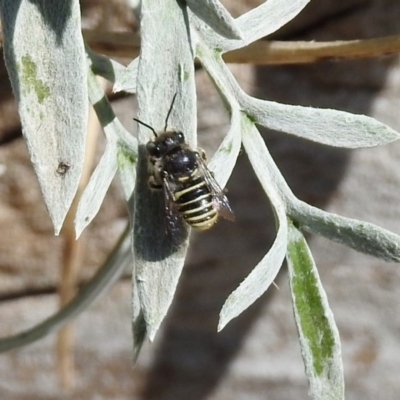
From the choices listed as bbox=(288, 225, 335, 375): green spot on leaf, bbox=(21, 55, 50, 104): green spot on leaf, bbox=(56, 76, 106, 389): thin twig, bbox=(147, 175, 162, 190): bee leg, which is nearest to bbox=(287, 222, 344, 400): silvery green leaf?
bbox=(288, 225, 335, 375): green spot on leaf

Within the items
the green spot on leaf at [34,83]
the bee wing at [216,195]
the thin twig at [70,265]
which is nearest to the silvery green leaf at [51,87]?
the green spot on leaf at [34,83]

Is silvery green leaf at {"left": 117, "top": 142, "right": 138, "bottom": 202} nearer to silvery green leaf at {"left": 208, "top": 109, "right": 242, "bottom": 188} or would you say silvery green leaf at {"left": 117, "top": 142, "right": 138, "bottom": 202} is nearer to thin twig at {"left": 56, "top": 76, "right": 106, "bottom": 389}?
silvery green leaf at {"left": 208, "top": 109, "right": 242, "bottom": 188}

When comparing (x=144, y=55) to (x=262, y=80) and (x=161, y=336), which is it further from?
(x=161, y=336)

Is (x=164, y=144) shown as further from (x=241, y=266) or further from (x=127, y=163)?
(x=241, y=266)

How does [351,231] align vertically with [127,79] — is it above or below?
below

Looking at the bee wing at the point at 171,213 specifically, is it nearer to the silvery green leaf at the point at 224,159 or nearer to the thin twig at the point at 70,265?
the silvery green leaf at the point at 224,159

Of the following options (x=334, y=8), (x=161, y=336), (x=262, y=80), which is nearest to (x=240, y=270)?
(x=161, y=336)

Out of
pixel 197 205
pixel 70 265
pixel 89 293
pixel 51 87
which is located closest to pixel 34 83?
pixel 51 87
